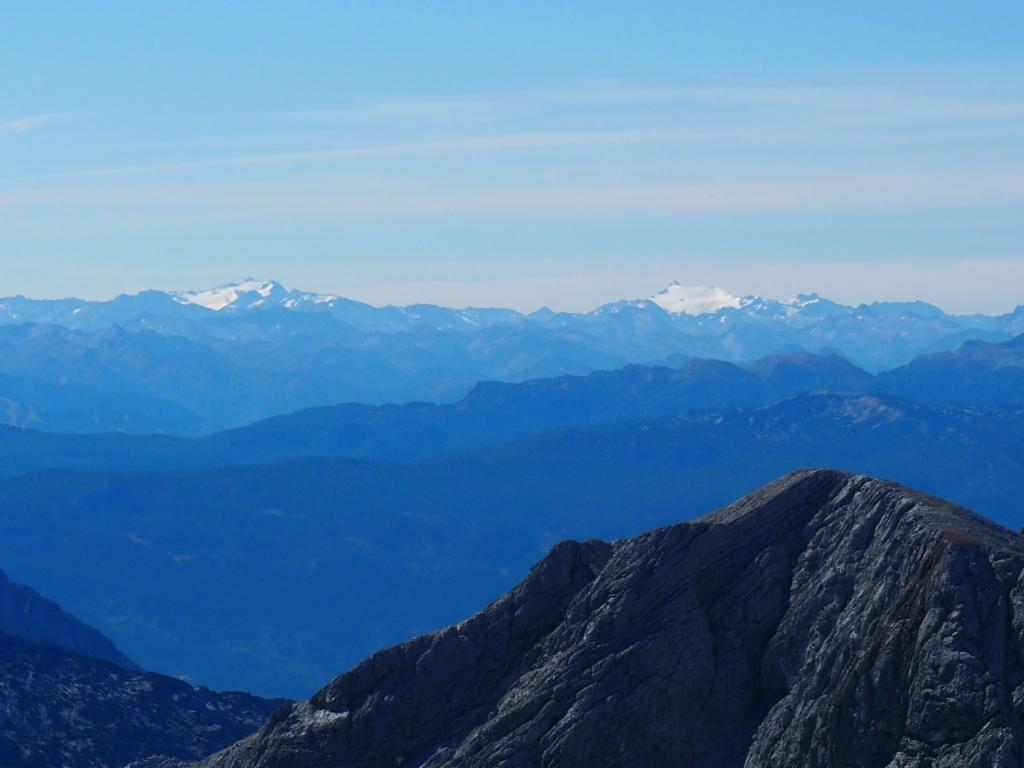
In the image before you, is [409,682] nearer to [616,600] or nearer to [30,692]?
[616,600]

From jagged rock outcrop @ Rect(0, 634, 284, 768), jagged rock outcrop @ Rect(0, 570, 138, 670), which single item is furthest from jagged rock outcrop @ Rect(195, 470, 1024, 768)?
jagged rock outcrop @ Rect(0, 570, 138, 670)

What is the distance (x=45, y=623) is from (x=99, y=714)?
84959 millimetres

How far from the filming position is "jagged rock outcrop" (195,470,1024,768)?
1232 inches

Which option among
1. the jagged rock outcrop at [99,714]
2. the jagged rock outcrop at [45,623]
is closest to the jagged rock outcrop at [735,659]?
the jagged rock outcrop at [99,714]

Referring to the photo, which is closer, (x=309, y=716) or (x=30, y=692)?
(x=309, y=716)

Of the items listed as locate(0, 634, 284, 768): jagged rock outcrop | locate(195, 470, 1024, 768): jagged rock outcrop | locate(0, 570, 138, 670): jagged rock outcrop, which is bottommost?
locate(0, 570, 138, 670): jagged rock outcrop

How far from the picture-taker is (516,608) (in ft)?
129

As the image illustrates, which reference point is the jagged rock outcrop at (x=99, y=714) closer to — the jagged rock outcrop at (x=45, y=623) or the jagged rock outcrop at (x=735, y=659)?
the jagged rock outcrop at (x=735, y=659)

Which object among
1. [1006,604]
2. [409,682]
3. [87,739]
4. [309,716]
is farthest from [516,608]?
[87,739]

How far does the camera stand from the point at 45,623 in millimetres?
174625

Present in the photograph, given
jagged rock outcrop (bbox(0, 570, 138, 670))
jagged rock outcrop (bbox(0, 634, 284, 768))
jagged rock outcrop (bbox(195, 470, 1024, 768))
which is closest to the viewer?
jagged rock outcrop (bbox(195, 470, 1024, 768))

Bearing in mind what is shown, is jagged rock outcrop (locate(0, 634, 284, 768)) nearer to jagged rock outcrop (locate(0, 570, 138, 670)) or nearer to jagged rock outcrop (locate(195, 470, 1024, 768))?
jagged rock outcrop (locate(195, 470, 1024, 768))

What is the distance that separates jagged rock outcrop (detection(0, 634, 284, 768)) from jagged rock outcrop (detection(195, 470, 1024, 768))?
48.0 m

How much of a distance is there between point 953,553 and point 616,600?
299 inches
